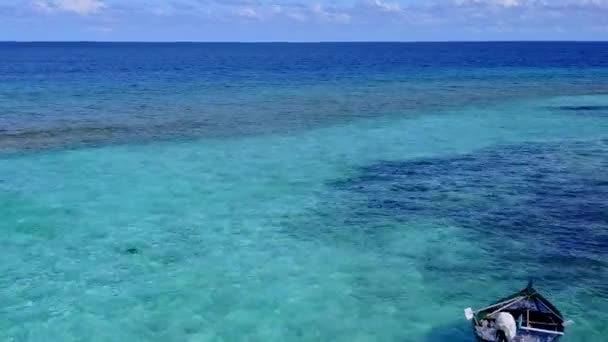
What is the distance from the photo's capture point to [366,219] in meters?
27.8

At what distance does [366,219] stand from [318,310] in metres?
8.58

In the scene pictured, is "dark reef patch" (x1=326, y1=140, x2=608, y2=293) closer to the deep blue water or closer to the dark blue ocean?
the dark blue ocean

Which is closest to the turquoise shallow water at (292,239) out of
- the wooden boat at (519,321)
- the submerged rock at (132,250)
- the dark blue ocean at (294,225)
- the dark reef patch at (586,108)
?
the dark blue ocean at (294,225)

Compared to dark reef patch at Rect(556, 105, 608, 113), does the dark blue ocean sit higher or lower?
lower

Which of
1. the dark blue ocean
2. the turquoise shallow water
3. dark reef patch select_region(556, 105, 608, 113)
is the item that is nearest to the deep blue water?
the dark blue ocean

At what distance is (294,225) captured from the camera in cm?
2738

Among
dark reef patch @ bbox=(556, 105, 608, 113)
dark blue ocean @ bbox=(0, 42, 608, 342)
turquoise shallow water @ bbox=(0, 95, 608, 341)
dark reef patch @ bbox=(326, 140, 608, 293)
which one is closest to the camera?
turquoise shallow water @ bbox=(0, 95, 608, 341)

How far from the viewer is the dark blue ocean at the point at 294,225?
19.6m

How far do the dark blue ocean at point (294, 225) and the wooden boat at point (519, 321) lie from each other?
57.8 inches

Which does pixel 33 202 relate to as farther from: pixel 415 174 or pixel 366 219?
pixel 415 174

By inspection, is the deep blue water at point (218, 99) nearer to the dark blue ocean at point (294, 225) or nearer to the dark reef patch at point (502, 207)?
the dark blue ocean at point (294, 225)

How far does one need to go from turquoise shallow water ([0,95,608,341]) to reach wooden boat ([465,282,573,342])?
1.36 m

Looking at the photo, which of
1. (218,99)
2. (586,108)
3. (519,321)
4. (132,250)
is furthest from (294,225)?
(218,99)

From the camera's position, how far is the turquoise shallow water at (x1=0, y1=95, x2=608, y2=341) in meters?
19.4
